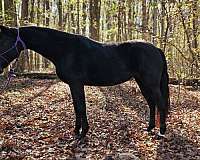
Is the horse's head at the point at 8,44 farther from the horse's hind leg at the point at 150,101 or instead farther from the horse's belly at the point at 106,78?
the horse's hind leg at the point at 150,101

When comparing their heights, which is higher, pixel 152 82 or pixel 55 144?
pixel 152 82

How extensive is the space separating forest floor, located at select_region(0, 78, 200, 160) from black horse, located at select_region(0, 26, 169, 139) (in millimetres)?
489

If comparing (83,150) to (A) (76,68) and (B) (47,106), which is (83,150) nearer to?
(A) (76,68)

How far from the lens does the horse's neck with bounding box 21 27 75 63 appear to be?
6527mm

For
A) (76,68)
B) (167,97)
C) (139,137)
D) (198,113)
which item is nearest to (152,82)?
(167,97)

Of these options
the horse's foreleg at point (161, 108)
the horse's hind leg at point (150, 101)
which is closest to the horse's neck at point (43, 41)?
the horse's hind leg at point (150, 101)

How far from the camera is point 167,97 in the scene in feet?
24.5

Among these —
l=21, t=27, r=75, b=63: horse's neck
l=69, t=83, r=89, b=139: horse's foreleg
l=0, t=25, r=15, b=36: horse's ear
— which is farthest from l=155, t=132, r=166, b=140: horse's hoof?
l=0, t=25, r=15, b=36: horse's ear

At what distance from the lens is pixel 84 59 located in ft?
21.8

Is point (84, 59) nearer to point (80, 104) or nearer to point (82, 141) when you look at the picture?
point (80, 104)

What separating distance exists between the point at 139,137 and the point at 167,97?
1094mm

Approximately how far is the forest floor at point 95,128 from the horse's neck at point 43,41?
1.71 m

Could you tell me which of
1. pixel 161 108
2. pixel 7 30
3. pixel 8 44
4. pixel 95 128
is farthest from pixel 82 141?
pixel 7 30

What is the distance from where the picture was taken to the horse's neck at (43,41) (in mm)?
6527
